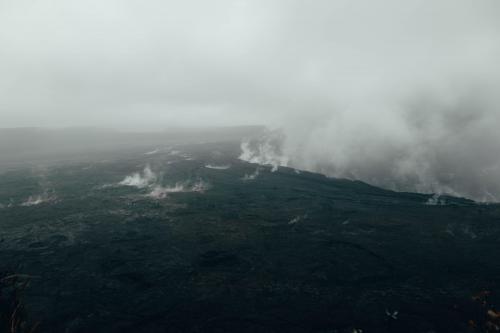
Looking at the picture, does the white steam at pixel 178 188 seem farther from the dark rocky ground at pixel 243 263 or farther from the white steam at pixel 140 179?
the white steam at pixel 140 179

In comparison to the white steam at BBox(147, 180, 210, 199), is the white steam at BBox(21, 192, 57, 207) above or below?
below

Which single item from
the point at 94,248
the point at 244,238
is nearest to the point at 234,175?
the point at 244,238

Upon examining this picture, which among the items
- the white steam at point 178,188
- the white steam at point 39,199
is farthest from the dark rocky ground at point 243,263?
the white steam at point 178,188

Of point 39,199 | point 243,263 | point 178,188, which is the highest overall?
point 178,188

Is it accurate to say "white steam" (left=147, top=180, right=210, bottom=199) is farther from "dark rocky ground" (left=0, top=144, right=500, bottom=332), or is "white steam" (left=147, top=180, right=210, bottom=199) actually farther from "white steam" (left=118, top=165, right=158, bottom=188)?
"white steam" (left=118, top=165, right=158, bottom=188)

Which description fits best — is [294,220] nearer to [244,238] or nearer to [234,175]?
[244,238]

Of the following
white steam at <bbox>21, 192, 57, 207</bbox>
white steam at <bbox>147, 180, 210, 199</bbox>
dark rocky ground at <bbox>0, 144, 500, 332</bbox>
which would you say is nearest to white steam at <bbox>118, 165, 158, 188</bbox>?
white steam at <bbox>147, 180, 210, 199</bbox>

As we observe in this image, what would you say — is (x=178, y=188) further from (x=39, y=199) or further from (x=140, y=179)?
(x=39, y=199)

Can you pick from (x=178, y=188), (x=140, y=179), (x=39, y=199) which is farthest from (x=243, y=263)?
(x=140, y=179)
